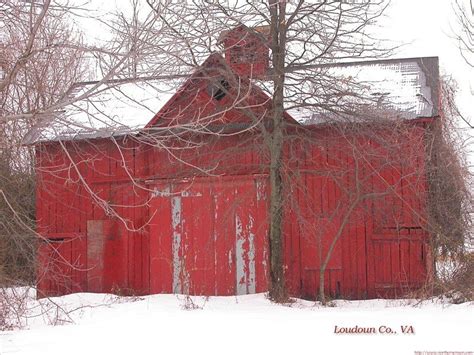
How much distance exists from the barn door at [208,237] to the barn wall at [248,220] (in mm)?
21

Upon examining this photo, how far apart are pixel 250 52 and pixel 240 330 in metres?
5.91

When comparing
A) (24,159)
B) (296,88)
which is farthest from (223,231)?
(24,159)

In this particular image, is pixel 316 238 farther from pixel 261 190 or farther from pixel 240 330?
pixel 240 330

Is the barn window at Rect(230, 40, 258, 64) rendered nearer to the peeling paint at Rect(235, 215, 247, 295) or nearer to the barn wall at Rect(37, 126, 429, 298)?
the barn wall at Rect(37, 126, 429, 298)

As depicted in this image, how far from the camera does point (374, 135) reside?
12227mm

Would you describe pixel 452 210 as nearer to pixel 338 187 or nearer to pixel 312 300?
pixel 338 187

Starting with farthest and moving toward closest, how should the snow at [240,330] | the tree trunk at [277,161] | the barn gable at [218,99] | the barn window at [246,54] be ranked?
1. the barn window at [246,54]
2. the tree trunk at [277,161]
3. the barn gable at [218,99]
4. the snow at [240,330]

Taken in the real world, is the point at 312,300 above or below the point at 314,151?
below

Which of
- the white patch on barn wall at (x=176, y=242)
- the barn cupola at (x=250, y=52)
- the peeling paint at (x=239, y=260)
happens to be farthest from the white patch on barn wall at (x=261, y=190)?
the barn cupola at (x=250, y=52)

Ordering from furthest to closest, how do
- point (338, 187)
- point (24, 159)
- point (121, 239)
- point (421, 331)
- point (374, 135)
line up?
point (24, 159) < point (121, 239) < point (338, 187) < point (374, 135) < point (421, 331)

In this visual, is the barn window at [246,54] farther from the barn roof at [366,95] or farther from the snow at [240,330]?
the snow at [240,330]

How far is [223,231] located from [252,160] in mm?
1552

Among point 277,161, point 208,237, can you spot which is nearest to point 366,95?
point 277,161

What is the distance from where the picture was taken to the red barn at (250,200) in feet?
42.0
